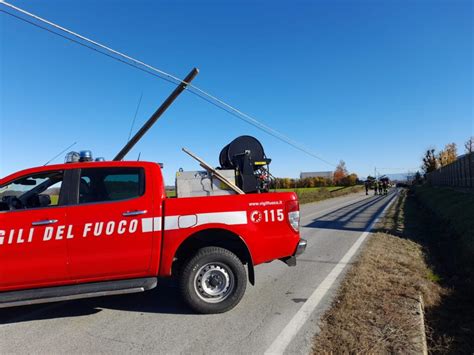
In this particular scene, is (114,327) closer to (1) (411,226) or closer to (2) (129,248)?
(2) (129,248)

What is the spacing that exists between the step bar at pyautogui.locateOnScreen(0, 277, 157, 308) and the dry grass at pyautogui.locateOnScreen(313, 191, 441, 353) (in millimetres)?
2259

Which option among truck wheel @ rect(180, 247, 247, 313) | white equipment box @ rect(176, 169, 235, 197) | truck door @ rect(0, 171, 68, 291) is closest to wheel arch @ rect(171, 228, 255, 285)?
truck wheel @ rect(180, 247, 247, 313)

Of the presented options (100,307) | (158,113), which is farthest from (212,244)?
(158,113)

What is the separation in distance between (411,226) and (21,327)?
12.4 m

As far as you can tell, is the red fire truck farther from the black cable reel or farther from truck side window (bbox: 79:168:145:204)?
the black cable reel

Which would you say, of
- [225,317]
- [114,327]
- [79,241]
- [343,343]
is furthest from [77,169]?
[343,343]

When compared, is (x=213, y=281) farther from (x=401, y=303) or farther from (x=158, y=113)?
(x=158, y=113)

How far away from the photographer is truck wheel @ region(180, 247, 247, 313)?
15.4 feet

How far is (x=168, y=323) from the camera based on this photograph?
14.6 ft

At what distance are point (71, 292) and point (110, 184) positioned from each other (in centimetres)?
140

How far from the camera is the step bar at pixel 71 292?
419 cm

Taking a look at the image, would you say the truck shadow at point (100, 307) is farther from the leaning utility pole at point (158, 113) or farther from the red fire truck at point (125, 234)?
the leaning utility pole at point (158, 113)

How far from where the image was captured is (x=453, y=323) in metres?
4.44

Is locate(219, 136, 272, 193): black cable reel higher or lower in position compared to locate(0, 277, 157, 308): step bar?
higher
